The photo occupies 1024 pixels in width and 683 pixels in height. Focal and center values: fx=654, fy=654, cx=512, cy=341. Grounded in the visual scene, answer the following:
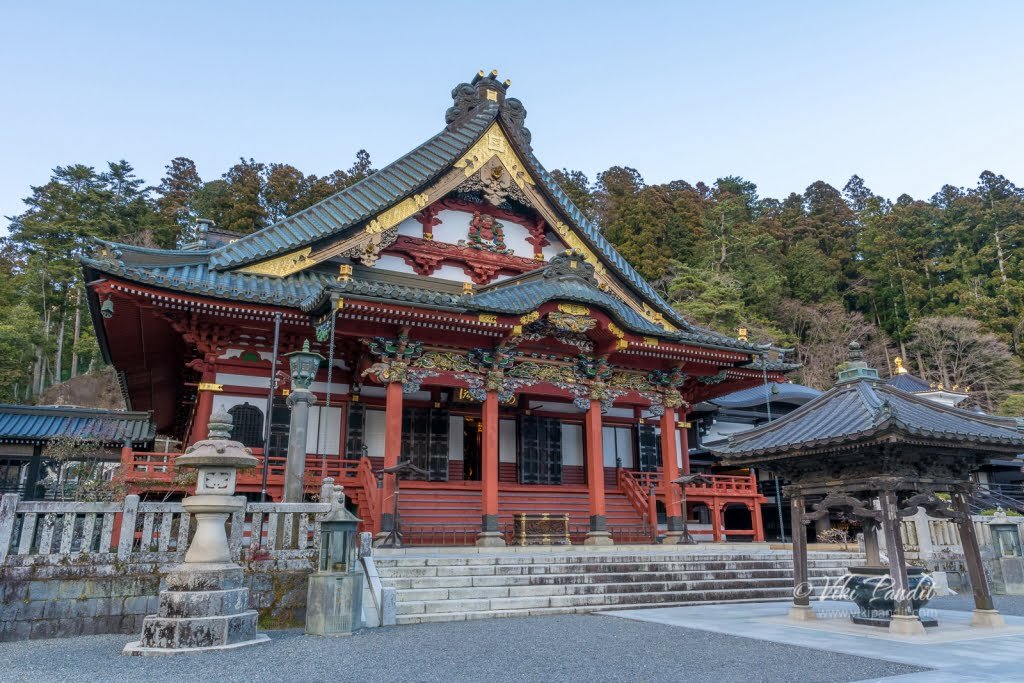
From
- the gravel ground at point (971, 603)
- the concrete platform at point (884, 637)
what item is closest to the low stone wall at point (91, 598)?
the concrete platform at point (884, 637)

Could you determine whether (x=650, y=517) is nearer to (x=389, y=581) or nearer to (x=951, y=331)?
(x=389, y=581)

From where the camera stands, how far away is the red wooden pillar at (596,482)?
576 inches

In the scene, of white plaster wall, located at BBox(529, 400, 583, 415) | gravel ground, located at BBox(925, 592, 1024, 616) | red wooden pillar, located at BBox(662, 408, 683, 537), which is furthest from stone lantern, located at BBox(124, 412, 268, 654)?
gravel ground, located at BBox(925, 592, 1024, 616)

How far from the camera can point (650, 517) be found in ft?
53.5

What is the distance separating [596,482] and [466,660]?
9.05m

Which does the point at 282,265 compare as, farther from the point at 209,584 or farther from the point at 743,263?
the point at 743,263

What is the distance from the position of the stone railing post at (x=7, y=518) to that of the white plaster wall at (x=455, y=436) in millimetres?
9407

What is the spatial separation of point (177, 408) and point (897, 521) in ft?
65.3

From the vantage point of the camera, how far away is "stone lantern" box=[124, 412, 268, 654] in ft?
22.7

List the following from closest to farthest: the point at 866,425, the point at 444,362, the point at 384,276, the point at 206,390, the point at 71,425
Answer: the point at 866,425, the point at 206,390, the point at 444,362, the point at 384,276, the point at 71,425

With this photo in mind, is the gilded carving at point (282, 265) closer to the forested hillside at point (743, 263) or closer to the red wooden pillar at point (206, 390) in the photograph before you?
the red wooden pillar at point (206, 390)

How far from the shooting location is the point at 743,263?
46500 mm

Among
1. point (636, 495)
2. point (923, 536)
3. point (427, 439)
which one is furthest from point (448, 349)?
point (923, 536)

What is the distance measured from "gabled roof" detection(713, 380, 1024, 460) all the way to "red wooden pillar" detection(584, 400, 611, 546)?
17.9ft
